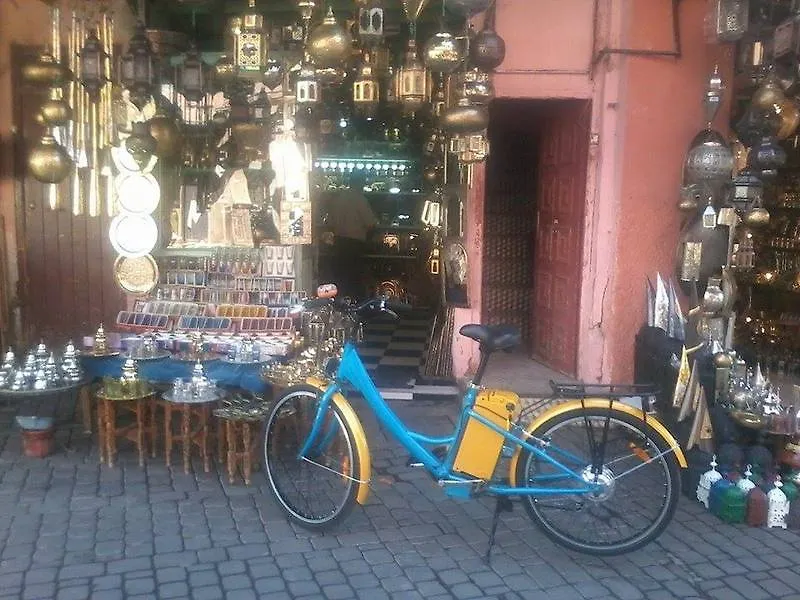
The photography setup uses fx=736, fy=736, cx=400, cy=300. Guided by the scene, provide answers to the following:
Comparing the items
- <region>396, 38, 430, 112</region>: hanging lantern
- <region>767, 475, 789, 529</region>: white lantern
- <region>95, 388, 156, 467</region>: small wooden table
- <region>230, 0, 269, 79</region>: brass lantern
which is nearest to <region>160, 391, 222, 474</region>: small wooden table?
<region>95, 388, 156, 467</region>: small wooden table

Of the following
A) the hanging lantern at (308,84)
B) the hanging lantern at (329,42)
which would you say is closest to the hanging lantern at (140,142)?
the hanging lantern at (308,84)

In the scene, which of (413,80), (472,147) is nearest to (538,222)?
(472,147)

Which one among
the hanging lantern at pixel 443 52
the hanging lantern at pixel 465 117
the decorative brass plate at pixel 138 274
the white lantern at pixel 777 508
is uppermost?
the hanging lantern at pixel 443 52

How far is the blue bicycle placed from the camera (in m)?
3.56

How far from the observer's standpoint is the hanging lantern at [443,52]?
4.74 metres

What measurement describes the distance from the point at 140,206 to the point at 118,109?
82 centimetres

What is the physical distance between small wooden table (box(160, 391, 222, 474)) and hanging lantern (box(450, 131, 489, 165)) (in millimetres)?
2504

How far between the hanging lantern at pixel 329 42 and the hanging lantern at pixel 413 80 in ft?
1.56

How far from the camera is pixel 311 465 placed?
408 cm

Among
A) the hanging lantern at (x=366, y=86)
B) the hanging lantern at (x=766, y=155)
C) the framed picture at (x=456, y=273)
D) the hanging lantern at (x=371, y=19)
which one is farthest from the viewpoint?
the framed picture at (x=456, y=273)

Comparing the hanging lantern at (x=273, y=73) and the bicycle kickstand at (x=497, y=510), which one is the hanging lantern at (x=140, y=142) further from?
the bicycle kickstand at (x=497, y=510)

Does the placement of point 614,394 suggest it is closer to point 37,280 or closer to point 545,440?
point 545,440

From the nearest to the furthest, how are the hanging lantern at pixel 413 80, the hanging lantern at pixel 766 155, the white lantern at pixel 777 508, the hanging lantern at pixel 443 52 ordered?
the white lantern at pixel 777 508 < the hanging lantern at pixel 443 52 < the hanging lantern at pixel 413 80 < the hanging lantern at pixel 766 155

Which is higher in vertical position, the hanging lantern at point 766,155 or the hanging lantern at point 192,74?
the hanging lantern at point 192,74
